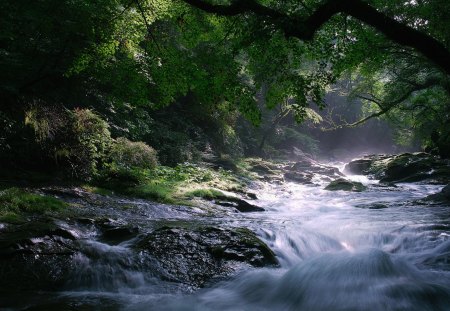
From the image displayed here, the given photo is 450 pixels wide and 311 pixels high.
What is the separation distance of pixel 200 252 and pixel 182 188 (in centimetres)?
652

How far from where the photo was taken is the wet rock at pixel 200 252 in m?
5.45

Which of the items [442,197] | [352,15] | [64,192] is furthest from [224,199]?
[352,15]

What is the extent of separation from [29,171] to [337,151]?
41.6 meters

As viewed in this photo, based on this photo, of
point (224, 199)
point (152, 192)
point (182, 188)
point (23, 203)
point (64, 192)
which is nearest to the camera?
point (23, 203)

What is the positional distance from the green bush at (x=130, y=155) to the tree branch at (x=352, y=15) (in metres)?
7.12

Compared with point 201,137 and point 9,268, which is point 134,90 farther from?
point 201,137

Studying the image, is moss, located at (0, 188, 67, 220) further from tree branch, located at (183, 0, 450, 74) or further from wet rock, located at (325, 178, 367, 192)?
wet rock, located at (325, 178, 367, 192)

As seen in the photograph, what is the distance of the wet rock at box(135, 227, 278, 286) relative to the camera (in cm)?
545

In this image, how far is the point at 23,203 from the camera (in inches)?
275

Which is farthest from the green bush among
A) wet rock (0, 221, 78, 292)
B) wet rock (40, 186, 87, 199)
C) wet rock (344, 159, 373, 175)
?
wet rock (344, 159, 373, 175)

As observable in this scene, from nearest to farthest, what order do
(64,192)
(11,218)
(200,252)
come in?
(200,252), (11,218), (64,192)

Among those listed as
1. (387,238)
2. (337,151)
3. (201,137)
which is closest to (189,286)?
(387,238)

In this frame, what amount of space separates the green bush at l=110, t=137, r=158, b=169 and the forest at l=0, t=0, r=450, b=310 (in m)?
0.07

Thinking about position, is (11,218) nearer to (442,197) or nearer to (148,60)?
(148,60)
